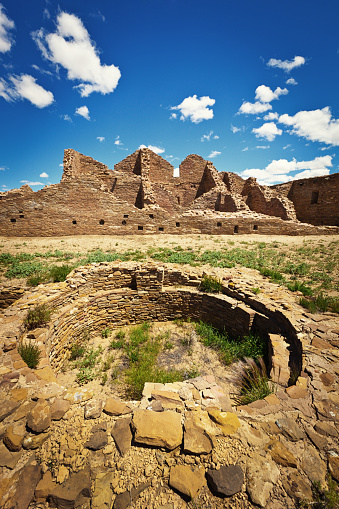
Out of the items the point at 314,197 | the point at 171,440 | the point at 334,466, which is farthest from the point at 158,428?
the point at 314,197

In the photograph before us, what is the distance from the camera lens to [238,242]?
14.1 metres

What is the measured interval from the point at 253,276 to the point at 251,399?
207 inches

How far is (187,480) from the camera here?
1836mm

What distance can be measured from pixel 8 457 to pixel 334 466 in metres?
3.14

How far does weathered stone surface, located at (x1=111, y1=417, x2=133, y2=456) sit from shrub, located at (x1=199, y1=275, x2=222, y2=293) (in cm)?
510

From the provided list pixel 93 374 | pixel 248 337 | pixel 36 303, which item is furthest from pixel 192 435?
pixel 36 303

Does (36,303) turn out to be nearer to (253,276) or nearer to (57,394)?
(57,394)

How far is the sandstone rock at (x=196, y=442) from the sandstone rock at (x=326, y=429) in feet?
4.15

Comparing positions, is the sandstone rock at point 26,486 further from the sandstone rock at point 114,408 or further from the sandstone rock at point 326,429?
the sandstone rock at point 326,429

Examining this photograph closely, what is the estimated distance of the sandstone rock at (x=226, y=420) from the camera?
2273 millimetres

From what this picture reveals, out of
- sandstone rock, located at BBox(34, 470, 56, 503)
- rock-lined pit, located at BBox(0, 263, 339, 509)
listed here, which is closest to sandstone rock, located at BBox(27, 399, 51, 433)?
rock-lined pit, located at BBox(0, 263, 339, 509)

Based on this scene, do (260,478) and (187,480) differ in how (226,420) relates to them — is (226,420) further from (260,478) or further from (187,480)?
(187,480)

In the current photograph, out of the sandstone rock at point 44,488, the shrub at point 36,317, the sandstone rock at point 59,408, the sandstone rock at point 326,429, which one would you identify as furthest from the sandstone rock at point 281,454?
the shrub at point 36,317

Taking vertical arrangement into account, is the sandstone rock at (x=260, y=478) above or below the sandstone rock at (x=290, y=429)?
above
